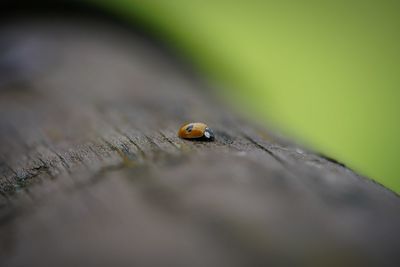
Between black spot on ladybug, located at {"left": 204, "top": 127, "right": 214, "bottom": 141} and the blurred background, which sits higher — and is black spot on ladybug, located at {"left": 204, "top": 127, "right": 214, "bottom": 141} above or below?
below

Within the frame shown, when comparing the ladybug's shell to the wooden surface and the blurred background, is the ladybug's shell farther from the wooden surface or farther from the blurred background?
the blurred background

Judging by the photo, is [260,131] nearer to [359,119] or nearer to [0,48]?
[0,48]

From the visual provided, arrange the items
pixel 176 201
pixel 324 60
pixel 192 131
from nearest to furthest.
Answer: pixel 176 201 → pixel 192 131 → pixel 324 60

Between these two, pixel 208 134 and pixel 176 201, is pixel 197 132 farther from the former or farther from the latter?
pixel 176 201

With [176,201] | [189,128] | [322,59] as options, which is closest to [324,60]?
[322,59]

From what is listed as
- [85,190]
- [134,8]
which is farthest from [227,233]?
[134,8]

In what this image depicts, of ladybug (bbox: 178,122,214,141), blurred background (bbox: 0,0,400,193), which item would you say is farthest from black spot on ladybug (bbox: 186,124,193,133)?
blurred background (bbox: 0,0,400,193)
